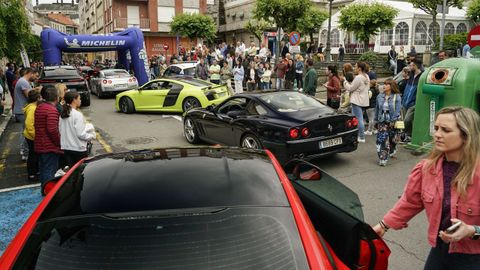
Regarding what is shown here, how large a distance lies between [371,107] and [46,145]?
723 cm

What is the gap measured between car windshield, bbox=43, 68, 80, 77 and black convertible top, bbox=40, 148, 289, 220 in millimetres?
14710

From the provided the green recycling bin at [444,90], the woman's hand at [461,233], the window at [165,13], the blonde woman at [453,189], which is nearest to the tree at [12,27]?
the green recycling bin at [444,90]

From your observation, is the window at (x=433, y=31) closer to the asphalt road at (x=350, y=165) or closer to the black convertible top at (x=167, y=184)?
the asphalt road at (x=350, y=165)

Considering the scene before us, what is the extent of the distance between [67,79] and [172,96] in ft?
16.9

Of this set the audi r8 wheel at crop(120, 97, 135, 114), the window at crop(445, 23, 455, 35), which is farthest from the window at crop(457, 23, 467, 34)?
the audi r8 wheel at crop(120, 97, 135, 114)

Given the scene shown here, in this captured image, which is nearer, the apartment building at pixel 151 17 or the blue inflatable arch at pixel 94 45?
the blue inflatable arch at pixel 94 45

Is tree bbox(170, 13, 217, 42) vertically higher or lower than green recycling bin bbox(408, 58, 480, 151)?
higher

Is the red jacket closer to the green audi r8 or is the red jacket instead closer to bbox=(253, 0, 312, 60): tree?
the green audi r8

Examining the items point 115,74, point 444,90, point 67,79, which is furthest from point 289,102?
point 115,74

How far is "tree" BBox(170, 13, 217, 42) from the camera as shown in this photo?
137ft

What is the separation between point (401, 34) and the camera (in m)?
31.7

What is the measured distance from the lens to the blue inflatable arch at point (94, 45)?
19562 mm

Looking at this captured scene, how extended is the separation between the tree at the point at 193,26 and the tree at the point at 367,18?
52.2 ft

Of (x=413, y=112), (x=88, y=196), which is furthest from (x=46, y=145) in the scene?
(x=413, y=112)
